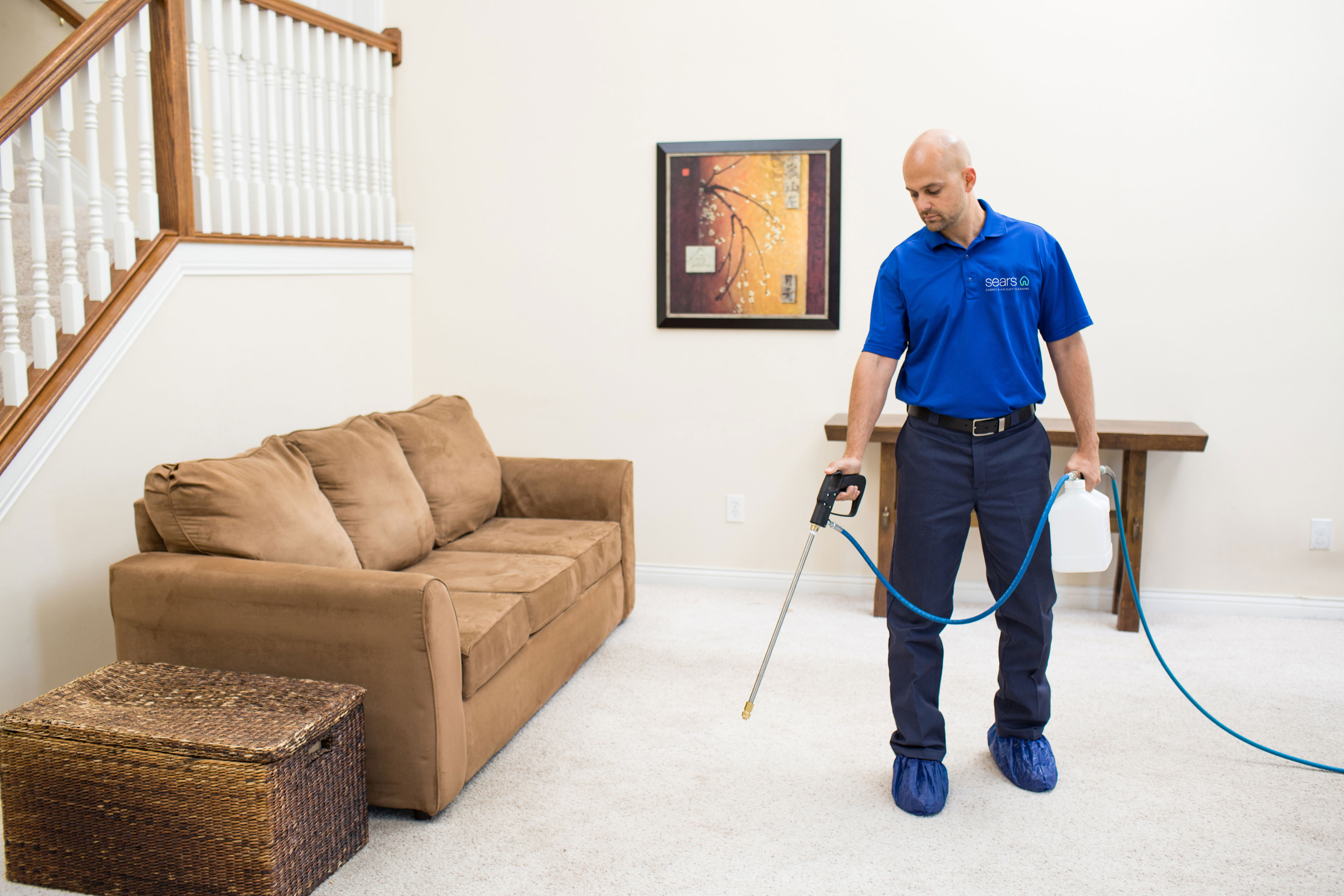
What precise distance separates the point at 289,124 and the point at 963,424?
8.97 ft

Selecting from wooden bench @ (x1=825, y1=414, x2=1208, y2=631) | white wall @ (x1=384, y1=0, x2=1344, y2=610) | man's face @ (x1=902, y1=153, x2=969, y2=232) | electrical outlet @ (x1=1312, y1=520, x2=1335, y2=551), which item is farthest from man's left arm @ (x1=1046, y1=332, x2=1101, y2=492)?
electrical outlet @ (x1=1312, y1=520, x2=1335, y2=551)

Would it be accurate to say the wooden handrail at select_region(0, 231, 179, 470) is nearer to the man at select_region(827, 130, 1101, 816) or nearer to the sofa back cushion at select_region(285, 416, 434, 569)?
the sofa back cushion at select_region(285, 416, 434, 569)

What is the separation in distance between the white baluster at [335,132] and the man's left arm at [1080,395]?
280 centimetres

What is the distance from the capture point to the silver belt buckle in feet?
7.82

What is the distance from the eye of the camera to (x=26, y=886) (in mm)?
2152

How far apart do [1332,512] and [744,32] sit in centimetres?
290

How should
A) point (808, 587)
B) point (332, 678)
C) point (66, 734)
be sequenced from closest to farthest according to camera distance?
point (66, 734), point (332, 678), point (808, 587)

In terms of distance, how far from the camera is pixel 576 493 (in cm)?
383

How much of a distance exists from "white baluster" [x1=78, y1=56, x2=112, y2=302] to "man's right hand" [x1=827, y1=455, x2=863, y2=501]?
2.12 metres

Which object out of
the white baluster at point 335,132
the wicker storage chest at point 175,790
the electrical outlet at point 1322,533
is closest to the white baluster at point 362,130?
the white baluster at point 335,132

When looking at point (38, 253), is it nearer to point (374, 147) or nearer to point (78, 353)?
point (78, 353)

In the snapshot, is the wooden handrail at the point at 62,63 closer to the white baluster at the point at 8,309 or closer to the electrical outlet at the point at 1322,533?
the white baluster at the point at 8,309

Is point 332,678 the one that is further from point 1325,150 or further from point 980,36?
point 1325,150

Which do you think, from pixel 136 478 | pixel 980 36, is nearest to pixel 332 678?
pixel 136 478
